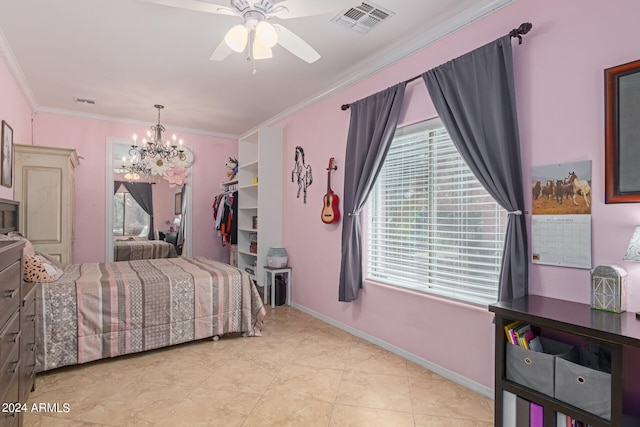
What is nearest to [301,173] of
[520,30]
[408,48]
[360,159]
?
[360,159]

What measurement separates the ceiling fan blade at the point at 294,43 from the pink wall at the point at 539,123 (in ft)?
3.51

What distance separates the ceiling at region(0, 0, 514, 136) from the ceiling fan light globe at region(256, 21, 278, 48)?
14 cm

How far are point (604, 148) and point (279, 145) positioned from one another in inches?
143

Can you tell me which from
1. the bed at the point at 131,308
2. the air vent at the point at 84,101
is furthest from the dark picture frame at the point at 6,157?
the air vent at the point at 84,101

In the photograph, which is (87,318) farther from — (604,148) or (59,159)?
(604,148)

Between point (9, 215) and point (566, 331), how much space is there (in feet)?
14.3

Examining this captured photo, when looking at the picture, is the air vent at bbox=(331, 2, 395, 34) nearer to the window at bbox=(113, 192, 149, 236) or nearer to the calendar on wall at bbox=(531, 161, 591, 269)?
the calendar on wall at bbox=(531, 161, 591, 269)

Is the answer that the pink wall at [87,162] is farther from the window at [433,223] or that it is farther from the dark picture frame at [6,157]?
the window at [433,223]

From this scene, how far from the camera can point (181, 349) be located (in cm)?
302

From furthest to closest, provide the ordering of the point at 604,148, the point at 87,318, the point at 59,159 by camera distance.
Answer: the point at 59,159
the point at 87,318
the point at 604,148

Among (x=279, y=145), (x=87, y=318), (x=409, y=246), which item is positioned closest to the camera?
(x=87, y=318)

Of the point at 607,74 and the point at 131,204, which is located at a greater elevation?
the point at 607,74

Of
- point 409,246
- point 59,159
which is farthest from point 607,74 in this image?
point 59,159

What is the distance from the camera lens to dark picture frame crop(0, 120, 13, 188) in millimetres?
3146
